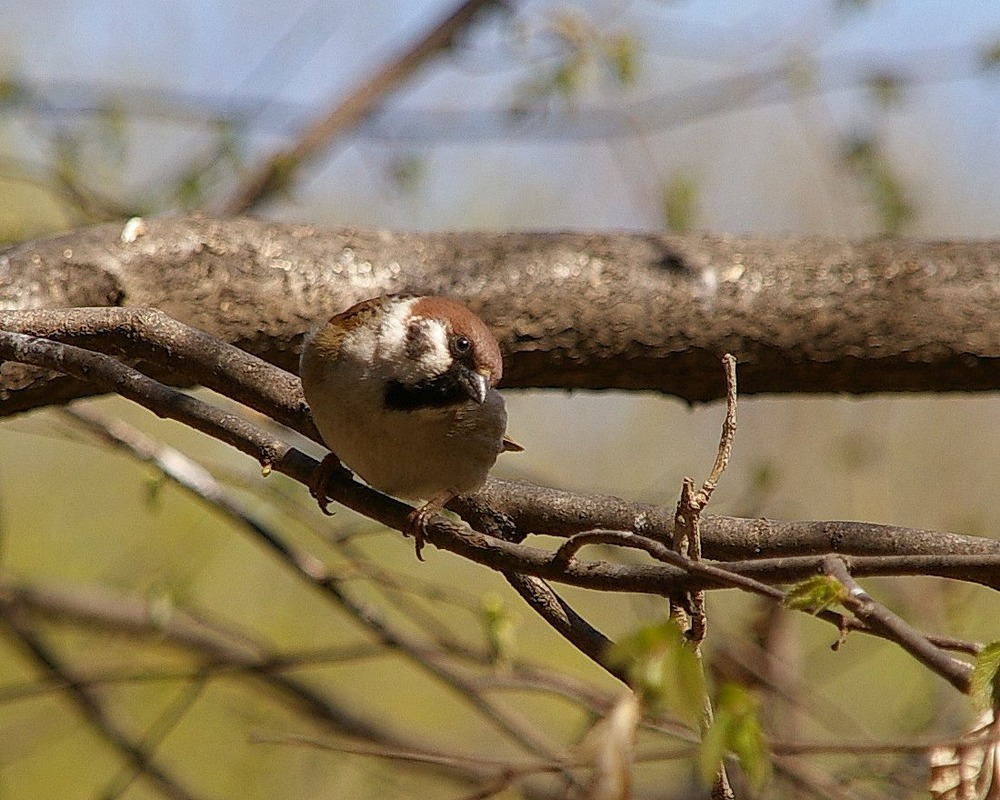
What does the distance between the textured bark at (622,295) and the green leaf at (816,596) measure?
222 centimetres

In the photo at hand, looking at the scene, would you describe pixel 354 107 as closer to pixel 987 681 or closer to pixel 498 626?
pixel 498 626

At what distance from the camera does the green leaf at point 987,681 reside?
1.53 meters

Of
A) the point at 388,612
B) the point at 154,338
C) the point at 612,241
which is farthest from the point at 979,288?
the point at 388,612

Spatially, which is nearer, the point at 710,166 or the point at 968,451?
the point at 968,451

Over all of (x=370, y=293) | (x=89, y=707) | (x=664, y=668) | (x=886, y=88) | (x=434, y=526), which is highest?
(x=886, y=88)

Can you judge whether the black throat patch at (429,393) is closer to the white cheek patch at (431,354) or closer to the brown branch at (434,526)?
the white cheek patch at (431,354)

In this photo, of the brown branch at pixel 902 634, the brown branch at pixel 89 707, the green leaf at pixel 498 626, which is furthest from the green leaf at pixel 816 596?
the brown branch at pixel 89 707

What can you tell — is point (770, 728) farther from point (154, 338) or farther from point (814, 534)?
point (154, 338)

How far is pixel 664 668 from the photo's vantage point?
4.48 feet

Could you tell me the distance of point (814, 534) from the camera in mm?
2260

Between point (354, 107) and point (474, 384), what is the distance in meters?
3.38

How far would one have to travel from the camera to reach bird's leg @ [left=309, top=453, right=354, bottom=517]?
9.00 ft

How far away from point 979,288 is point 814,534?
2.05 meters

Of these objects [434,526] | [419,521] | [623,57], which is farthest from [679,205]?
[434,526]
